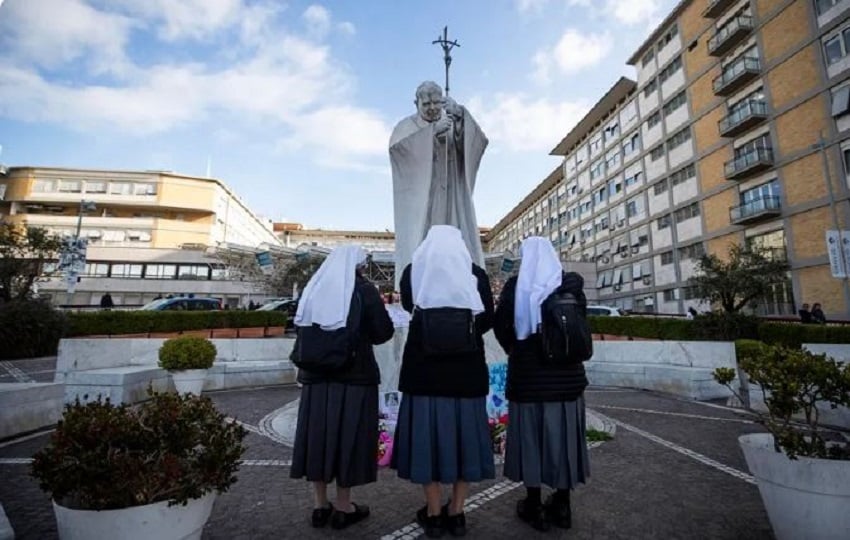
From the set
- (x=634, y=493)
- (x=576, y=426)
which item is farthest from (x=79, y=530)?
(x=634, y=493)

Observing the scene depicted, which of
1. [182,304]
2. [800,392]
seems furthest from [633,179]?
[800,392]

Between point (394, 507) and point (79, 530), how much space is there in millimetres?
2082

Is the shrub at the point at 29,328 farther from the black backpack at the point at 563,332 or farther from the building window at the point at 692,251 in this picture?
the building window at the point at 692,251

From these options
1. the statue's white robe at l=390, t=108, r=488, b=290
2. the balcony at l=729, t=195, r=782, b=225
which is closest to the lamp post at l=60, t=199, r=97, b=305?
the statue's white robe at l=390, t=108, r=488, b=290

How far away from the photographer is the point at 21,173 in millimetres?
52438

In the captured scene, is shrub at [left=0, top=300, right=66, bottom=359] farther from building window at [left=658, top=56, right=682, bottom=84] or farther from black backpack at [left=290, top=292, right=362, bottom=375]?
building window at [left=658, top=56, right=682, bottom=84]

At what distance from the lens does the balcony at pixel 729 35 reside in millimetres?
29484

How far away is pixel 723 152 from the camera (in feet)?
104

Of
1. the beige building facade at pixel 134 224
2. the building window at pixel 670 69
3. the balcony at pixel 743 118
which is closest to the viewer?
the balcony at pixel 743 118

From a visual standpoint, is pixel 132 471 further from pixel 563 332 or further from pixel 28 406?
pixel 28 406

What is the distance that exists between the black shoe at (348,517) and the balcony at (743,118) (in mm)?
34071

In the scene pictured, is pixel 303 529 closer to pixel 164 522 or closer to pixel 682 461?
pixel 164 522

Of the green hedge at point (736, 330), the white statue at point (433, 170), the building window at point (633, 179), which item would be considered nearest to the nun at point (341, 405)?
the white statue at point (433, 170)

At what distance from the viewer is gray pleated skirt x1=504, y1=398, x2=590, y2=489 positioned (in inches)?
123
